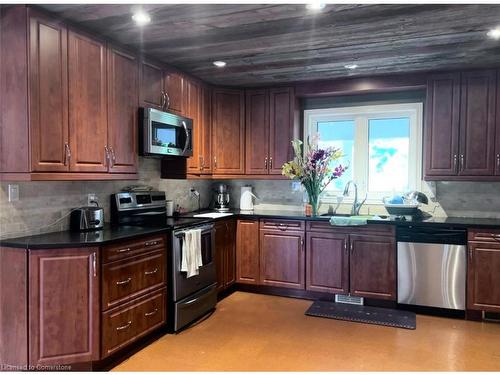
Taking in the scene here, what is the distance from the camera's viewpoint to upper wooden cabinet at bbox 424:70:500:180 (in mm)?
3795

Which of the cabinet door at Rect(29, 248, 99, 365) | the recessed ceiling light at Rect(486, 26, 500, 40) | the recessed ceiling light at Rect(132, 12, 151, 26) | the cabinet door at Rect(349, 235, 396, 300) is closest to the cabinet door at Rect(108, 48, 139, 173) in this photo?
the recessed ceiling light at Rect(132, 12, 151, 26)

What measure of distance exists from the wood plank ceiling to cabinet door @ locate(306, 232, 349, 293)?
5.81 feet

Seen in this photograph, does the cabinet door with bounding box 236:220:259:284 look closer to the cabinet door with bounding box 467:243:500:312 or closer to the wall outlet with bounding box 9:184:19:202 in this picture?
the cabinet door with bounding box 467:243:500:312

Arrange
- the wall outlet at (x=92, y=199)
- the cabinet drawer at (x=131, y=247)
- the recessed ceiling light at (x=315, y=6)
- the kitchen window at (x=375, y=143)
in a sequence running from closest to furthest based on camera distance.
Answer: the recessed ceiling light at (x=315, y=6), the cabinet drawer at (x=131, y=247), the wall outlet at (x=92, y=199), the kitchen window at (x=375, y=143)

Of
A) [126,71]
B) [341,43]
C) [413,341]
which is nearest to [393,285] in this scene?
[413,341]

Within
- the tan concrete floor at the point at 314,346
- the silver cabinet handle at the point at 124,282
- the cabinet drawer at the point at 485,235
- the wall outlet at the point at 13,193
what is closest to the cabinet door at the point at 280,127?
the tan concrete floor at the point at 314,346

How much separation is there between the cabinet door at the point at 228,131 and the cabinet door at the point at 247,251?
0.71 m

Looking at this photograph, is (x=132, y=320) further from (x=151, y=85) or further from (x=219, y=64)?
(x=219, y=64)

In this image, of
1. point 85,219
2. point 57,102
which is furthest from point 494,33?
point 85,219

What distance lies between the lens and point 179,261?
3.33m

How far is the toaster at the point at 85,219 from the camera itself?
3021 mm

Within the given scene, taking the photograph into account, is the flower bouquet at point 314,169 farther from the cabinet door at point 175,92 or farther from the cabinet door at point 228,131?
the cabinet door at point 175,92

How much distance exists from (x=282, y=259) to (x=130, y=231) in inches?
75.2

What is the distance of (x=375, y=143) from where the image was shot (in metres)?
4.54
